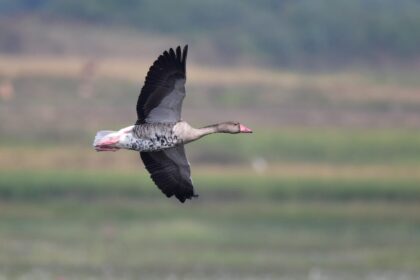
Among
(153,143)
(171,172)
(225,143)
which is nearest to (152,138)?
(153,143)

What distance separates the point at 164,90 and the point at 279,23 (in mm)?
38496

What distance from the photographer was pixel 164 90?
1304cm

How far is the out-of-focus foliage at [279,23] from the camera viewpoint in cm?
4853

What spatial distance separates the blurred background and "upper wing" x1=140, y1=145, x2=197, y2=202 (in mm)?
9551

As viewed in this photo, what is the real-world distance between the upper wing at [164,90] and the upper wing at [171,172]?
0.47 m

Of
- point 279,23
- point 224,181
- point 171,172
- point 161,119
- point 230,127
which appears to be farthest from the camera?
point 279,23

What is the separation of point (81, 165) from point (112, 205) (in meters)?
3.85

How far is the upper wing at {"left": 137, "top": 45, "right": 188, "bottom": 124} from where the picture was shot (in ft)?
42.5

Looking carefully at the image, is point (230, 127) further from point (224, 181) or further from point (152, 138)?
point (224, 181)

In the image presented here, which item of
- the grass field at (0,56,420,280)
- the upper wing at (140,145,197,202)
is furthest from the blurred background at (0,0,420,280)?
the upper wing at (140,145,197,202)

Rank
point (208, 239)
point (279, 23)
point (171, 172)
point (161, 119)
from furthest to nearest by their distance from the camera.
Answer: point (279, 23) < point (208, 239) < point (171, 172) < point (161, 119)

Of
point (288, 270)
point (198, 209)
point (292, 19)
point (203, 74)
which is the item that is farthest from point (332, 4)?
point (288, 270)

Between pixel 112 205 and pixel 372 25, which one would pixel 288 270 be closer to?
pixel 112 205

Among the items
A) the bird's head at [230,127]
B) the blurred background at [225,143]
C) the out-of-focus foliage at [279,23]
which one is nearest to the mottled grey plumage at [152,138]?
the bird's head at [230,127]
